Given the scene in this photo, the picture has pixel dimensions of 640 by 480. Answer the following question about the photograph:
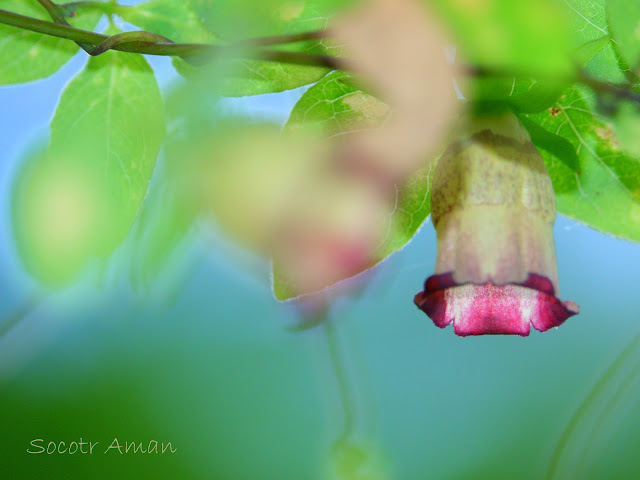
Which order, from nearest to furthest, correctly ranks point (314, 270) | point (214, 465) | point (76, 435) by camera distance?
1. point (314, 270)
2. point (76, 435)
3. point (214, 465)

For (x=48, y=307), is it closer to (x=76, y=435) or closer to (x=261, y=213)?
(x=261, y=213)

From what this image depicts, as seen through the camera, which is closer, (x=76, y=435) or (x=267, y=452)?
(x=76, y=435)

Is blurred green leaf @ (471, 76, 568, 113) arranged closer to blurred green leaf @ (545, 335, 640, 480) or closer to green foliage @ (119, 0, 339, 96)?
green foliage @ (119, 0, 339, 96)

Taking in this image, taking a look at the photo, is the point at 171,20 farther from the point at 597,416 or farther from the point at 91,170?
the point at 597,416

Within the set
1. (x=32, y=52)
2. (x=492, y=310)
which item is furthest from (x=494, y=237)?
(x=32, y=52)

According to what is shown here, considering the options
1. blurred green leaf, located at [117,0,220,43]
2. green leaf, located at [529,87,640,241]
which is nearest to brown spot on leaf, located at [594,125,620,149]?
green leaf, located at [529,87,640,241]

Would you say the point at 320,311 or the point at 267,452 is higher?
the point at 267,452

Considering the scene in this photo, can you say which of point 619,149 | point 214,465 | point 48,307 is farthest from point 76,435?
point 619,149
